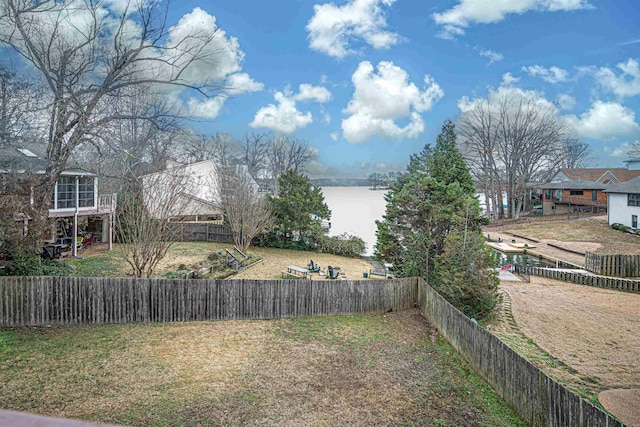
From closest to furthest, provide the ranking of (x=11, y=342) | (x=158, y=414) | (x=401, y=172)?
(x=158, y=414) → (x=11, y=342) → (x=401, y=172)

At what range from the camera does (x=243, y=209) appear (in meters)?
21.3

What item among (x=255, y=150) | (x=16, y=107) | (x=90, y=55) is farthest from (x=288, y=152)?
(x=16, y=107)

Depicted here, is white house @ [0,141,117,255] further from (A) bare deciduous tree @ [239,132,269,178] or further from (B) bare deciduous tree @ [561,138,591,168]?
(B) bare deciduous tree @ [561,138,591,168]

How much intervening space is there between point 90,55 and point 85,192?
8.46 metres

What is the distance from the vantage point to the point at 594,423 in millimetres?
4113

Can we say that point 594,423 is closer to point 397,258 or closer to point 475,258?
point 475,258

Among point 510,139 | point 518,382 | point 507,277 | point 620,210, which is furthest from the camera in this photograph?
point 510,139

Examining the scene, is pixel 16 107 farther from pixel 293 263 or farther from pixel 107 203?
pixel 293 263

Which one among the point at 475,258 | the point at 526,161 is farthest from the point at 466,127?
the point at 475,258

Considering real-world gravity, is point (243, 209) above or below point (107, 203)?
below

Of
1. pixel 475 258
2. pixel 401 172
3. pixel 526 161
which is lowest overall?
pixel 475 258

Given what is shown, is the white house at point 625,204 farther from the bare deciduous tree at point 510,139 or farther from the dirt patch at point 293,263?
the dirt patch at point 293,263

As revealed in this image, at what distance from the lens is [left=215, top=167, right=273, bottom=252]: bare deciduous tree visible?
69.7 feet

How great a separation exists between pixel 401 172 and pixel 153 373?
1741 cm
